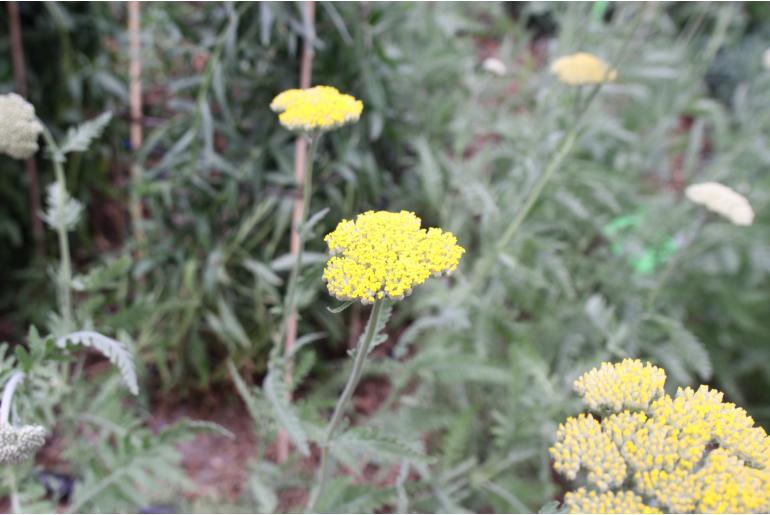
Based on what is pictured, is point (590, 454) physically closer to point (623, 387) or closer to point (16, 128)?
point (623, 387)

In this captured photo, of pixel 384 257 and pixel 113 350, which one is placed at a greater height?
pixel 384 257

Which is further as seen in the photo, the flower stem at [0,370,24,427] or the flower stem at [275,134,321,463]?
the flower stem at [275,134,321,463]

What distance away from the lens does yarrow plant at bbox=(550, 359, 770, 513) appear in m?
0.71

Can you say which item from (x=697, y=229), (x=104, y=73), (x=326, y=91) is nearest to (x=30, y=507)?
(x=326, y=91)

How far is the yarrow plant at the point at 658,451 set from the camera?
2.34 feet

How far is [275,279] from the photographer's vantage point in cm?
169

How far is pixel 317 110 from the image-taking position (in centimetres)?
107

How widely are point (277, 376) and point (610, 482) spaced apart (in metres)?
0.71

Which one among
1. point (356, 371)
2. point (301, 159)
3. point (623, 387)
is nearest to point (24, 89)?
point (301, 159)

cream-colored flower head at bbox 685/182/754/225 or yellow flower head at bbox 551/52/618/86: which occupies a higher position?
yellow flower head at bbox 551/52/618/86

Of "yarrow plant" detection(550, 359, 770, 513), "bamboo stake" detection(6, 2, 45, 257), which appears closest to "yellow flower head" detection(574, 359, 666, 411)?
"yarrow plant" detection(550, 359, 770, 513)

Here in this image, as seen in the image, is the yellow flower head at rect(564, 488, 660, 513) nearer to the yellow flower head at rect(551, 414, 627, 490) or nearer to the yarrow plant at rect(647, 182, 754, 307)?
the yellow flower head at rect(551, 414, 627, 490)

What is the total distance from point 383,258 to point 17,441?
1.93ft

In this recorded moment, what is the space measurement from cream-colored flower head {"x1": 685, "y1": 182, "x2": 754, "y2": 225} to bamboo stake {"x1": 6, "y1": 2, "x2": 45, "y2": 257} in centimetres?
184
